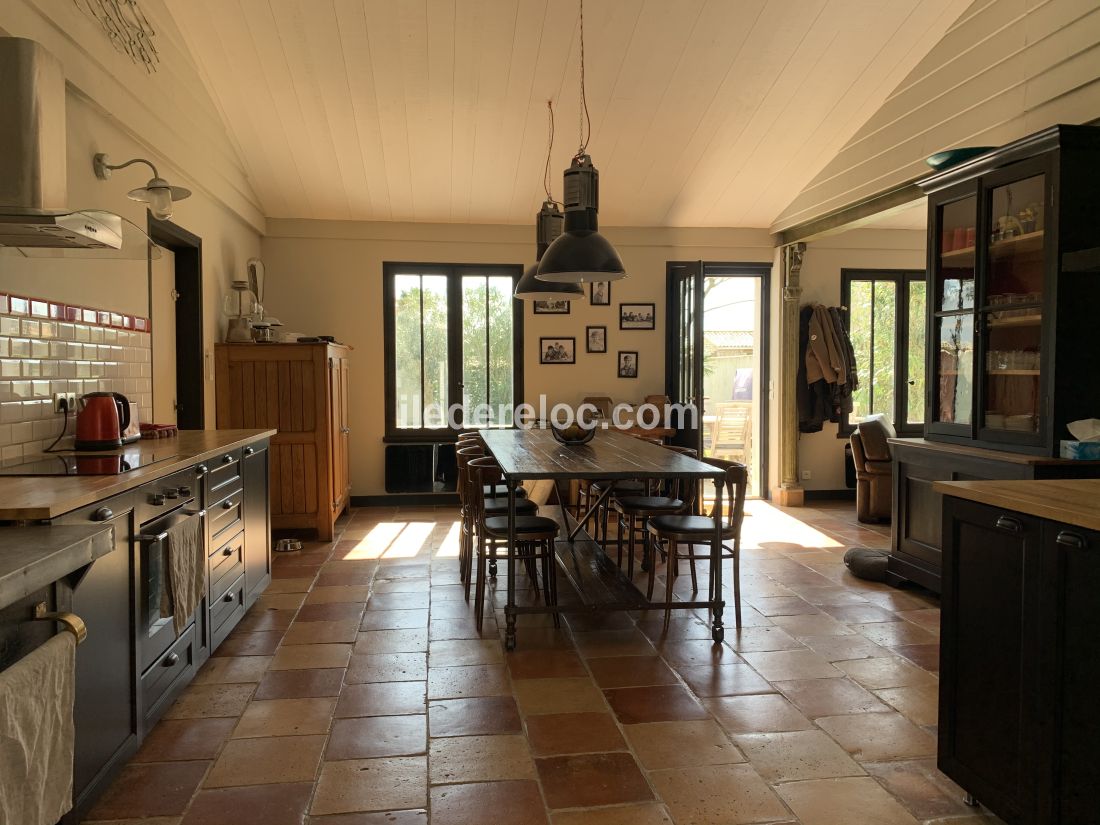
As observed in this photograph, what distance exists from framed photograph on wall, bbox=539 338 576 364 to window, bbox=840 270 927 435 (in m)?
2.83

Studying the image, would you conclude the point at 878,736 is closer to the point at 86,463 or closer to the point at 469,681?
the point at 469,681

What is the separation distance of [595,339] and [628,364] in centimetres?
42

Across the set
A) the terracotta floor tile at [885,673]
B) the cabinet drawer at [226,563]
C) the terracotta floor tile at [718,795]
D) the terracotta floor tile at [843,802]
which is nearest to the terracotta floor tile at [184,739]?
the cabinet drawer at [226,563]

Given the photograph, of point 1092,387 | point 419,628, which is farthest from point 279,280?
point 1092,387

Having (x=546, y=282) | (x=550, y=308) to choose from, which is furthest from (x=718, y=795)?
(x=550, y=308)

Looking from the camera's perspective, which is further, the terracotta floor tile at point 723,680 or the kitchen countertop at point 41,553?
the terracotta floor tile at point 723,680

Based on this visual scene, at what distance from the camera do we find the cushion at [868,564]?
4.92 metres

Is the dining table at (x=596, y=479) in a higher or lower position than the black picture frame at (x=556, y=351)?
lower

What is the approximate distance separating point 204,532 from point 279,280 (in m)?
4.57

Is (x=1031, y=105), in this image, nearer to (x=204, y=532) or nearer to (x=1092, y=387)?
(x=1092, y=387)

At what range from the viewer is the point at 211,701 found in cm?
312

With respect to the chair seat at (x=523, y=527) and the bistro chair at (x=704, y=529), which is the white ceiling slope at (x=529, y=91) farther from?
the chair seat at (x=523, y=527)

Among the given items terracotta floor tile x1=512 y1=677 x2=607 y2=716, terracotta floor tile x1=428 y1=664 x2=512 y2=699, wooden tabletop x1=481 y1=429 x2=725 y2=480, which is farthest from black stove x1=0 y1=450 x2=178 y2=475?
terracotta floor tile x1=512 y1=677 x2=607 y2=716

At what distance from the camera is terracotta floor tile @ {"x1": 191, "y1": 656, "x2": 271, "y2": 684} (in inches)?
132
